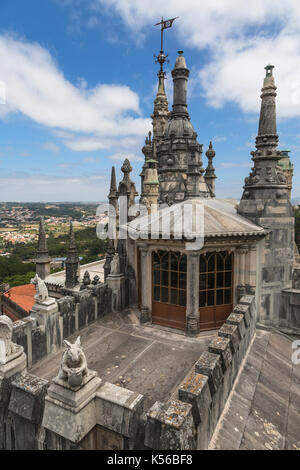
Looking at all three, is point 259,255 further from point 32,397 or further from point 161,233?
point 32,397

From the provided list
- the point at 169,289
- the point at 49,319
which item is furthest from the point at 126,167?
the point at 49,319

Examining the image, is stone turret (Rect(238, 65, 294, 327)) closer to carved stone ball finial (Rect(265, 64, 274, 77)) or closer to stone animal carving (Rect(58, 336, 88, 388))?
carved stone ball finial (Rect(265, 64, 274, 77))

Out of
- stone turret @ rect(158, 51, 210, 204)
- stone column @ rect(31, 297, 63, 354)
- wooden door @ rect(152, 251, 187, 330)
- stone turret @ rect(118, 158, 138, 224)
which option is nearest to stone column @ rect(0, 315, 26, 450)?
stone column @ rect(31, 297, 63, 354)

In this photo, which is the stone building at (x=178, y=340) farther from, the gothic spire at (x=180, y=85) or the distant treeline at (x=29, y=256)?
the distant treeline at (x=29, y=256)

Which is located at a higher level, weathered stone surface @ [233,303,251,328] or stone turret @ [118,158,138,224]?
stone turret @ [118,158,138,224]

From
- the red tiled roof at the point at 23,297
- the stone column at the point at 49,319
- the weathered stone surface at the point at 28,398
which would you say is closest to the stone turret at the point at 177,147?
the stone column at the point at 49,319

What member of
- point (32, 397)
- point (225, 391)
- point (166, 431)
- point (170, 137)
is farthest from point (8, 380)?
point (170, 137)
